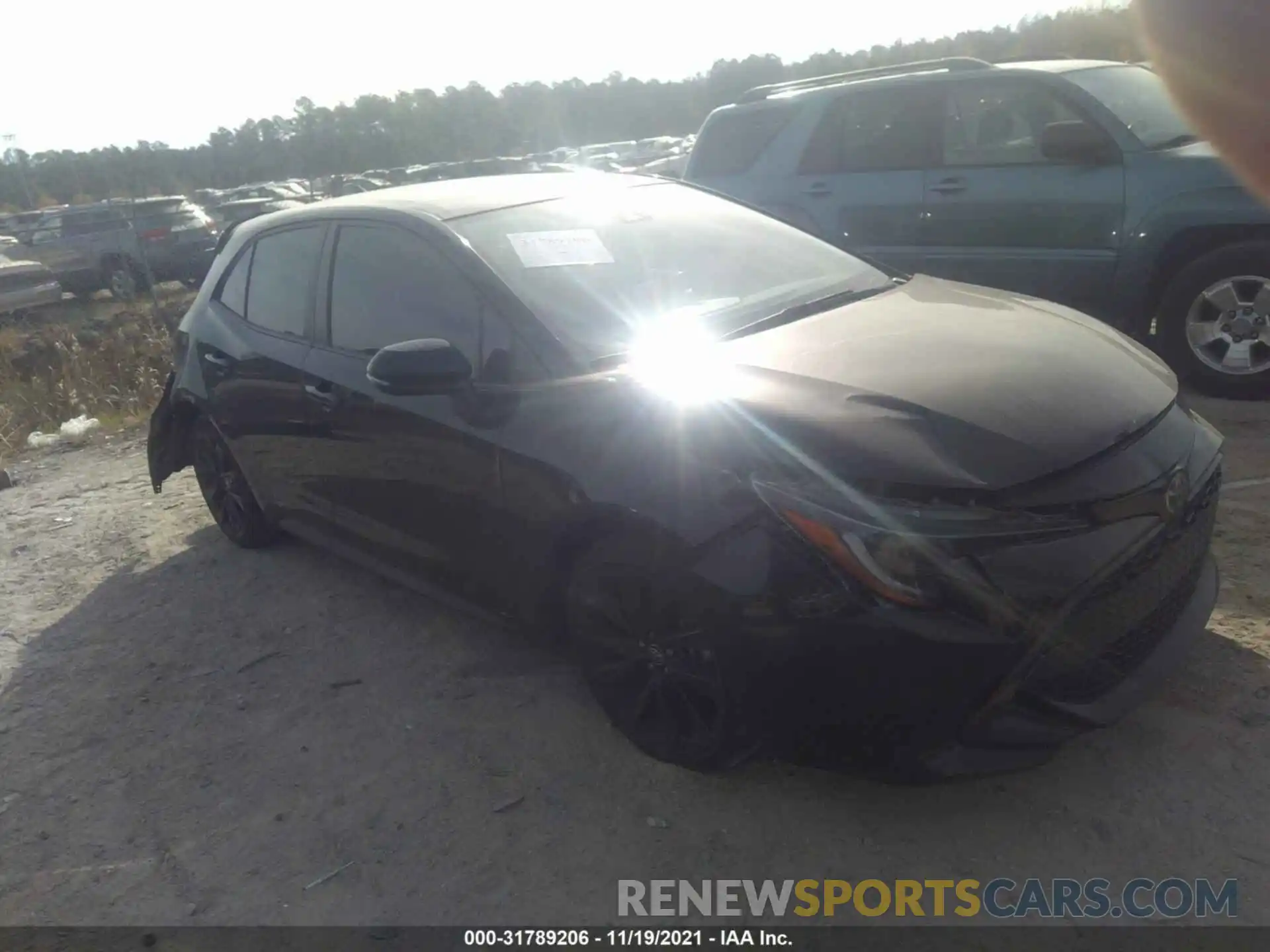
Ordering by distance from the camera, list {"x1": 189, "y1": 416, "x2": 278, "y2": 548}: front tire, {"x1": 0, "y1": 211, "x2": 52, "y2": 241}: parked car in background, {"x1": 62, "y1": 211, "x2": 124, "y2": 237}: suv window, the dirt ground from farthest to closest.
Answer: {"x1": 0, "y1": 211, "x2": 52, "y2": 241}: parked car in background, {"x1": 62, "y1": 211, "x2": 124, "y2": 237}: suv window, {"x1": 189, "y1": 416, "x2": 278, "y2": 548}: front tire, the dirt ground

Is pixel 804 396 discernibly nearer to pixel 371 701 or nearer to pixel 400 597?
pixel 371 701

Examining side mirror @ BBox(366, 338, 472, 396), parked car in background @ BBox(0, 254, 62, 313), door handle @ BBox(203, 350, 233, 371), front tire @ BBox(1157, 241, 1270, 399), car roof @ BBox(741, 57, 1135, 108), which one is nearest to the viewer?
side mirror @ BBox(366, 338, 472, 396)

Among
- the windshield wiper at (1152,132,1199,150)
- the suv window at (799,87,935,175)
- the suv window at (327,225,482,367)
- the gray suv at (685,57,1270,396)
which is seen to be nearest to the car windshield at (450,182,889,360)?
the suv window at (327,225,482,367)

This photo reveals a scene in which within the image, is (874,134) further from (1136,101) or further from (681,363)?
(681,363)

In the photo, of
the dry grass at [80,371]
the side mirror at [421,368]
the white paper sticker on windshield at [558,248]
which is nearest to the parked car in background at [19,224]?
the dry grass at [80,371]

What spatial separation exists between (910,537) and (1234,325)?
4.16m

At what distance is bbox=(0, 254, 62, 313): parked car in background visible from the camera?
16266 millimetres

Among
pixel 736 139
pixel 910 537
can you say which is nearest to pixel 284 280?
pixel 910 537

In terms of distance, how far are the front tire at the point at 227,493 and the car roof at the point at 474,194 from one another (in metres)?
1.18

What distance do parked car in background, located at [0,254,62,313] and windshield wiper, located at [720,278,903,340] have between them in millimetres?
16030

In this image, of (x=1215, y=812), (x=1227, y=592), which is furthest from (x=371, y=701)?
(x=1227, y=592)

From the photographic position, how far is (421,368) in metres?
3.25

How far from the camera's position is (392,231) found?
388 cm

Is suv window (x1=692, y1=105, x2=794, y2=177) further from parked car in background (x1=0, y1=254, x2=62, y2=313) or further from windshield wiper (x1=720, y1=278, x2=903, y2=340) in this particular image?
parked car in background (x1=0, y1=254, x2=62, y2=313)
